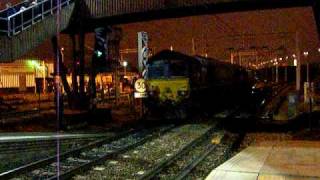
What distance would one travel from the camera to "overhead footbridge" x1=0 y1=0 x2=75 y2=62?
21.2 meters

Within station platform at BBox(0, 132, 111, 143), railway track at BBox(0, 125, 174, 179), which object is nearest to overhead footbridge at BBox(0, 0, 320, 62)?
station platform at BBox(0, 132, 111, 143)

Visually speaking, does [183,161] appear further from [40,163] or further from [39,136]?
[39,136]

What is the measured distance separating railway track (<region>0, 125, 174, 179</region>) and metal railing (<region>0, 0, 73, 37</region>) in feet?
24.7

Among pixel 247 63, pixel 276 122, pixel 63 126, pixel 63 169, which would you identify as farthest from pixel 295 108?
pixel 247 63

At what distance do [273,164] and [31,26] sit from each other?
584 inches

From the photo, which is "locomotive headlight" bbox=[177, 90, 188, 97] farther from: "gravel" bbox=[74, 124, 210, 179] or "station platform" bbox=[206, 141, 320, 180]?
"station platform" bbox=[206, 141, 320, 180]

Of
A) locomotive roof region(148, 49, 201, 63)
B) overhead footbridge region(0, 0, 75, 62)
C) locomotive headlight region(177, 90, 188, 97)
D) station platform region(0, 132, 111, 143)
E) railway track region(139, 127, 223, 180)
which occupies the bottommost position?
railway track region(139, 127, 223, 180)

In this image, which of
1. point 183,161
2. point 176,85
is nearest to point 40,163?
point 183,161

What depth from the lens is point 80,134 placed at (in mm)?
18312

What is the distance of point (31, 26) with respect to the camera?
21.9 metres

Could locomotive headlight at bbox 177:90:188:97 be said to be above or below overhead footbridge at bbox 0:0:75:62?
below

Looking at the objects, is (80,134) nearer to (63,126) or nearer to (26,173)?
(63,126)

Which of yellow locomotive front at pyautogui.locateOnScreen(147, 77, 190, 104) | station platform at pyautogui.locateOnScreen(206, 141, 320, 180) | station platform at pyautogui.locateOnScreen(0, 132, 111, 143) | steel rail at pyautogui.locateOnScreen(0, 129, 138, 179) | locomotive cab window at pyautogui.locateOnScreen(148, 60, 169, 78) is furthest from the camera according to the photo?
locomotive cab window at pyautogui.locateOnScreen(148, 60, 169, 78)

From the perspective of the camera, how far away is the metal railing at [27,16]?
21969 millimetres
